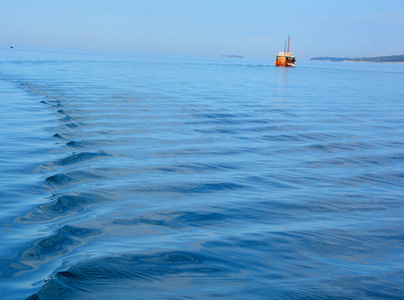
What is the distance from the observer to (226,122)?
15.3 meters

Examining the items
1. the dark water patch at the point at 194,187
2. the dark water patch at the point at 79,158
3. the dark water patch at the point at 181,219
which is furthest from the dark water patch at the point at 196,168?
the dark water patch at the point at 181,219

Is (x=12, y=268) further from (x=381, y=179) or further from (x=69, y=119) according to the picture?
(x=69, y=119)

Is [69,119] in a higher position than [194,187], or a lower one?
higher

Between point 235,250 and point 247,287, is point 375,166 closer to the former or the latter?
point 235,250

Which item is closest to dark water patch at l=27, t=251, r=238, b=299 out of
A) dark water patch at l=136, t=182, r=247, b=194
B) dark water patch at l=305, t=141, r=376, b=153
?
dark water patch at l=136, t=182, r=247, b=194

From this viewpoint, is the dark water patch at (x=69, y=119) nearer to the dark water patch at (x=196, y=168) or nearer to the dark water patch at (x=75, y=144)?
the dark water patch at (x=75, y=144)

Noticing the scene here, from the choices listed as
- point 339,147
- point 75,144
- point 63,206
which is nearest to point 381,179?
point 339,147

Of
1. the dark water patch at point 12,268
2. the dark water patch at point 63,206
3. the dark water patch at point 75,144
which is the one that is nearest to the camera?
the dark water patch at point 12,268

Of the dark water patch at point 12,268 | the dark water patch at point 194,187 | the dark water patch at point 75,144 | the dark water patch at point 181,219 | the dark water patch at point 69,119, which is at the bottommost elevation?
the dark water patch at point 181,219

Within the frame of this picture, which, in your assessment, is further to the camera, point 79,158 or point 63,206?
point 79,158

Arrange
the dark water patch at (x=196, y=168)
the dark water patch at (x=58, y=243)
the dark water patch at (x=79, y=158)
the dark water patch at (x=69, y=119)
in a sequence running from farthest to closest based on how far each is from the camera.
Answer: the dark water patch at (x=69, y=119) → the dark water patch at (x=79, y=158) → the dark water patch at (x=196, y=168) → the dark water patch at (x=58, y=243)

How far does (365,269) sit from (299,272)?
0.84 meters

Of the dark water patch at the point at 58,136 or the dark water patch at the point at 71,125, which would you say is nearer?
the dark water patch at the point at 58,136

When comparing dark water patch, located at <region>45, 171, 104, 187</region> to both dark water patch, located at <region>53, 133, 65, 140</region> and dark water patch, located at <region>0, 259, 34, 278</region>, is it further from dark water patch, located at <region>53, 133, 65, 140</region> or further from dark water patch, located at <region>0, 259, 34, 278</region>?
dark water patch, located at <region>53, 133, 65, 140</region>
